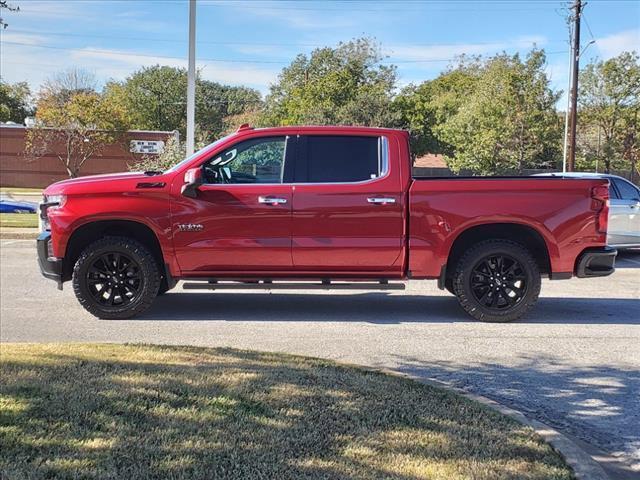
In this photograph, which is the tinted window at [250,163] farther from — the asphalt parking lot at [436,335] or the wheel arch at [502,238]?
the wheel arch at [502,238]

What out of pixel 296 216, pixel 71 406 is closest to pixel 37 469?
pixel 71 406

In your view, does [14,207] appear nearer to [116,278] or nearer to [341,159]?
[116,278]

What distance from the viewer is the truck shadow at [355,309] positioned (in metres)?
7.58

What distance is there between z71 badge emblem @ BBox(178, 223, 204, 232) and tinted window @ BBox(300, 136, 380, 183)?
1264mm

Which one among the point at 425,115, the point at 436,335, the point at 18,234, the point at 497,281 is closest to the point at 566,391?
the point at 436,335

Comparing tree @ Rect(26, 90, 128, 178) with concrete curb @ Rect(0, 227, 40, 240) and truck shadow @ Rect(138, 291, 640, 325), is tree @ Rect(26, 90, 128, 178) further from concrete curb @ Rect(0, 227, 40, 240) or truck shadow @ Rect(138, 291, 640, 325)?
truck shadow @ Rect(138, 291, 640, 325)

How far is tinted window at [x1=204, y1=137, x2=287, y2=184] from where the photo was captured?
7168 millimetres

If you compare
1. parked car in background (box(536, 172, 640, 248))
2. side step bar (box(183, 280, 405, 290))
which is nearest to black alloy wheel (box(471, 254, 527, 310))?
side step bar (box(183, 280, 405, 290))

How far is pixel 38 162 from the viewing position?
43.8 metres

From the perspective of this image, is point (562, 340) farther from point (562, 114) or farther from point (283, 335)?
point (562, 114)

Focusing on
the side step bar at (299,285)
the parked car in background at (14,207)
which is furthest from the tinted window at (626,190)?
the parked car in background at (14,207)

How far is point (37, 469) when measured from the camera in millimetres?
3223

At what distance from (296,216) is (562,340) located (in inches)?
122

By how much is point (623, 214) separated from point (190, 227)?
356 inches
